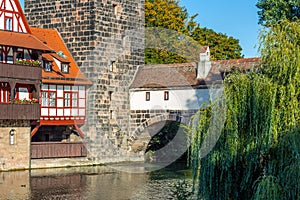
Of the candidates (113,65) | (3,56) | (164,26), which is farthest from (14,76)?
(164,26)

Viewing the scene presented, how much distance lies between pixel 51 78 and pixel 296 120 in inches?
807

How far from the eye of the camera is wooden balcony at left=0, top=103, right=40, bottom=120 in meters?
30.2

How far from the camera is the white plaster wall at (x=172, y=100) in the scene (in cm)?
3331

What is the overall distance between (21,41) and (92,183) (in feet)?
27.7

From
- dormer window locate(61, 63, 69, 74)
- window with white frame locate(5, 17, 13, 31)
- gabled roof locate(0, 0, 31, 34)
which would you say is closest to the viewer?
gabled roof locate(0, 0, 31, 34)

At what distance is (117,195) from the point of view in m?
23.4

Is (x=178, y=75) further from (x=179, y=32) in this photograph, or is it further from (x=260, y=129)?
(x=260, y=129)

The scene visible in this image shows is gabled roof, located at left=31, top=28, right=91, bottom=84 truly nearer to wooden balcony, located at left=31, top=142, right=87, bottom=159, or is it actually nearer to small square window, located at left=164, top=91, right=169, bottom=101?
wooden balcony, located at left=31, top=142, right=87, bottom=159

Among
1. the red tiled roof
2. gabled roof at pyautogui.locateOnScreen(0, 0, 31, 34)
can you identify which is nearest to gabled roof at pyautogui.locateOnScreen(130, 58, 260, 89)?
the red tiled roof

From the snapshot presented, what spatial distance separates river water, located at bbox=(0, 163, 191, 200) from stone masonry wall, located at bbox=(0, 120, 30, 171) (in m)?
0.83

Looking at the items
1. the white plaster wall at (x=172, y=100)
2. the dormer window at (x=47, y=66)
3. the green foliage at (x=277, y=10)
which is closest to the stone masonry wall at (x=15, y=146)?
the dormer window at (x=47, y=66)

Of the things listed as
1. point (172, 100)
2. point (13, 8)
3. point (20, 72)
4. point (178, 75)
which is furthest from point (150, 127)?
point (13, 8)

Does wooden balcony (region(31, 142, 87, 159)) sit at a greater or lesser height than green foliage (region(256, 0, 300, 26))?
lesser

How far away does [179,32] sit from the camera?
149 feet
